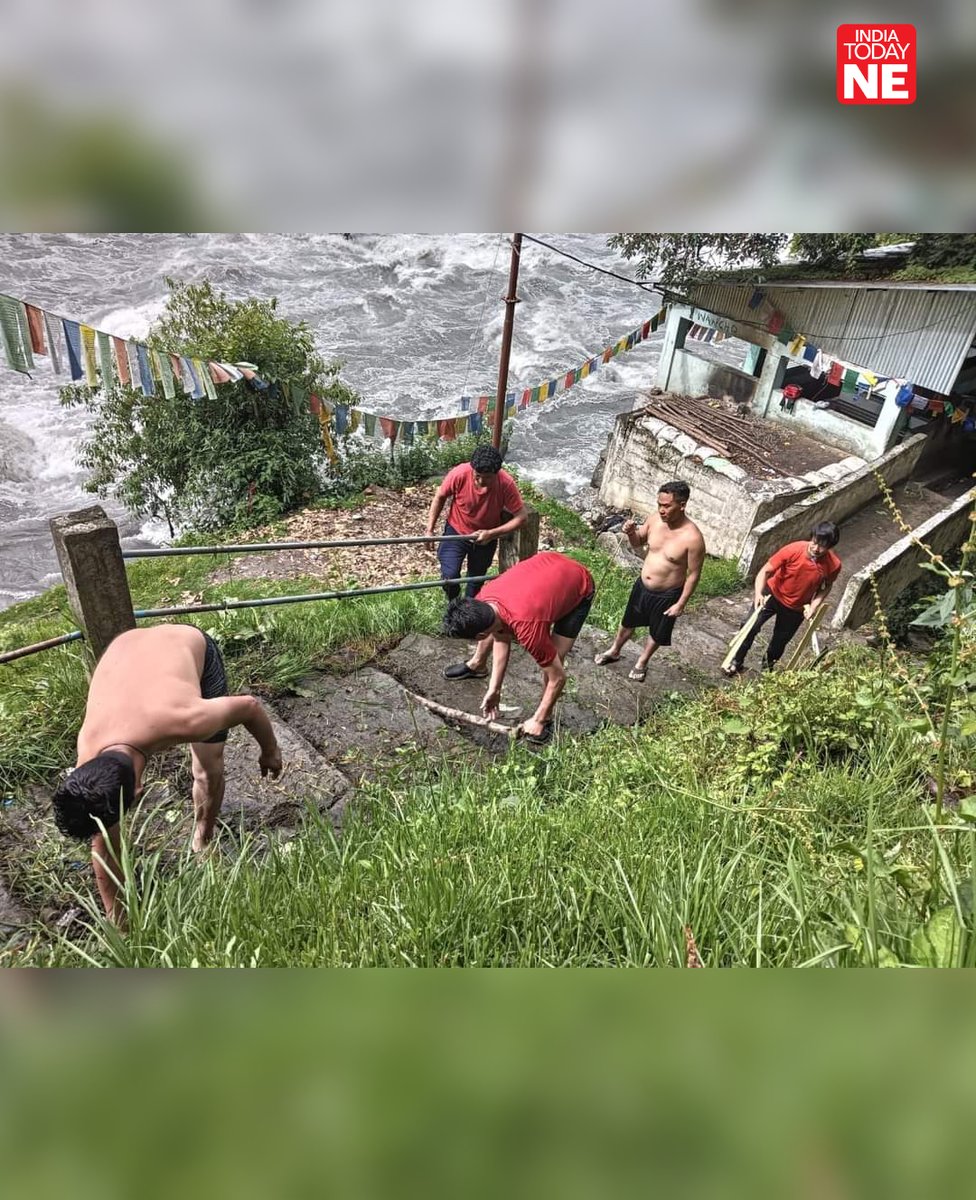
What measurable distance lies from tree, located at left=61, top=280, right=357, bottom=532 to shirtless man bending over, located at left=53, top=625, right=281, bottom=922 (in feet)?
31.5

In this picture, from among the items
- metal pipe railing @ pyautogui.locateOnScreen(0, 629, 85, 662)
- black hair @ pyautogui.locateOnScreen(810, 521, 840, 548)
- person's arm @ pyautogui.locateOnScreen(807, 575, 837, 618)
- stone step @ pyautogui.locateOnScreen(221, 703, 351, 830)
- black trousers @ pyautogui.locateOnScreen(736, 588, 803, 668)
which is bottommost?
black trousers @ pyautogui.locateOnScreen(736, 588, 803, 668)

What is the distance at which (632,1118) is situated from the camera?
60cm

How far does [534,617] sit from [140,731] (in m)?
2.12

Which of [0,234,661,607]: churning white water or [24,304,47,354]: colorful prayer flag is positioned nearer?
[24,304,47,354]: colorful prayer flag

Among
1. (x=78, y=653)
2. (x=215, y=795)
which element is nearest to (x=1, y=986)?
(x=215, y=795)

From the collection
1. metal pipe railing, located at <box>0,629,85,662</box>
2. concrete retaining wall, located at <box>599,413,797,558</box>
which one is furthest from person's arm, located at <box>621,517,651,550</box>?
concrete retaining wall, located at <box>599,413,797,558</box>

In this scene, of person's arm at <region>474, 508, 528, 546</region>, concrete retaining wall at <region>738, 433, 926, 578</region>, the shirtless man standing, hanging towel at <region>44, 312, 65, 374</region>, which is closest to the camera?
person's arm at <region>474, 508, 528, 546</region>

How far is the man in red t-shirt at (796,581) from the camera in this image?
5.59 m

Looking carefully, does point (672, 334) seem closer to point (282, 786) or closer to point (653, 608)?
point (653, 608)

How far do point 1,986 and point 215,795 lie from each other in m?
2.63

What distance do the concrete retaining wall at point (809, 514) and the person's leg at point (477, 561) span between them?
642cm

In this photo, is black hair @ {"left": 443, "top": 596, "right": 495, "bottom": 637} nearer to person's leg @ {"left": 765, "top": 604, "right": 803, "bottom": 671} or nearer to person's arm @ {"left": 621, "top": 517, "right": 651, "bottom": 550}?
person's arm @ {"left": 621, "top": 517, "right": 651, "bottom": 550}

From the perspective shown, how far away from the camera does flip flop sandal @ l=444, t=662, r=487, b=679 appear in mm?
5062

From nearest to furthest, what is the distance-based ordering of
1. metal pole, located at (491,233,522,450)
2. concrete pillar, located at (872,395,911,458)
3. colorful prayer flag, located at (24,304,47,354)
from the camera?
1. colorful prayer flag, located at (24,304,47,354)
2. metal pole, located at (491,233,522,450)
3. concrete pillar, located at (872,395,911,458)
